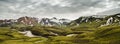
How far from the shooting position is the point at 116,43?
16450 cm

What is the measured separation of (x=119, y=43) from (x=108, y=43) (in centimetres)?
1276

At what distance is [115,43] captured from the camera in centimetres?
16525

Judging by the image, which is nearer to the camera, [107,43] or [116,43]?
[116,43]

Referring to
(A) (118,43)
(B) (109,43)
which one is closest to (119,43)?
(A) (118,43)

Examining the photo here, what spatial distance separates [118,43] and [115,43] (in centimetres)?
226

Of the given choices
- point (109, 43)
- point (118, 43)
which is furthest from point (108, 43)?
point (118, 43)

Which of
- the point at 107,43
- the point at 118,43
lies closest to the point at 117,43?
the point at 118,43

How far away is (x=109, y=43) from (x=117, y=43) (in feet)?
34.3

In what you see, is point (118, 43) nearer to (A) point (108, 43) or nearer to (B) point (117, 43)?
(B) point (117, 43)

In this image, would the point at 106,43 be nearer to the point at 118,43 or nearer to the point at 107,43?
the point at 107,43

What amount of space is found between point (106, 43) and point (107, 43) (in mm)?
834

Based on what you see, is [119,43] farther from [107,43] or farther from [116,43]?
[107,43]

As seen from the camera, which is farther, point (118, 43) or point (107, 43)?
point (107, 43)

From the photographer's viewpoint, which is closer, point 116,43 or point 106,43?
point 116,43
